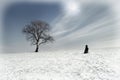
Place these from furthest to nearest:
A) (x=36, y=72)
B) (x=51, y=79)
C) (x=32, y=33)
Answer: (x=32, y=33), (x=36, y=72), (x=51, y=79)

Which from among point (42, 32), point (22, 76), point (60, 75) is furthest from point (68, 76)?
point (42, 32)

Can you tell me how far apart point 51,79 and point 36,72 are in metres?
1.96

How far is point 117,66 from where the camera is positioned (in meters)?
10.0

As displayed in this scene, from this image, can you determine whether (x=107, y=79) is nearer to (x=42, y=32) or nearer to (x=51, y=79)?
(x=51, y=79)

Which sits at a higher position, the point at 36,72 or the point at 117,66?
the point at 117,66

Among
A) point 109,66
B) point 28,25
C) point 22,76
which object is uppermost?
point 28,25

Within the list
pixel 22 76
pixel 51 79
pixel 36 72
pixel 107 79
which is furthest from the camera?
pixel 36 72

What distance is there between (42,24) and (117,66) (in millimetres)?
24964

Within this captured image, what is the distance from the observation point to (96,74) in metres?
8.71

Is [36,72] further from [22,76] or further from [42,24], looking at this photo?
[42,24]

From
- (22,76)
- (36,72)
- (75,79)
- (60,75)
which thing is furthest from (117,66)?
(22,76)

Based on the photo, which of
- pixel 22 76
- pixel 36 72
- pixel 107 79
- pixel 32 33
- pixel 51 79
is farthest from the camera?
pixel 32 33

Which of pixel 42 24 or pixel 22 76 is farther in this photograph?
pixel 42 24

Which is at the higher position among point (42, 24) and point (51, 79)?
point (42, 24)
